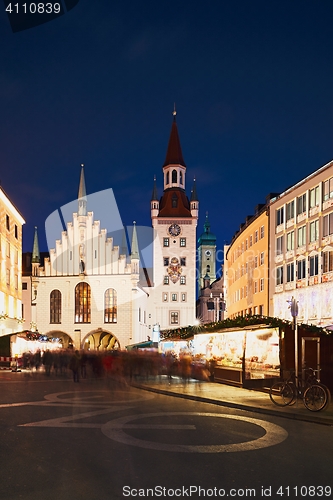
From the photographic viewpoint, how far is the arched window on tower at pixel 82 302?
75.1 metres

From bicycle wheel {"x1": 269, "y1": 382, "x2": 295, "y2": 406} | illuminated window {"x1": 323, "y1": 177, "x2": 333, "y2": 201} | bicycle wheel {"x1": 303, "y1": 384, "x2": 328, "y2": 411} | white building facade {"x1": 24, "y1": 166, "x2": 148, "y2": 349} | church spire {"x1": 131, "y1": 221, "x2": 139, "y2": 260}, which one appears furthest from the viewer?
church spire {"x1": 131, "y1": 221, "x2": 139, "y2": 260}

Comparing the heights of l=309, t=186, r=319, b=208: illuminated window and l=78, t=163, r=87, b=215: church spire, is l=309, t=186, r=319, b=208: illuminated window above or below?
below

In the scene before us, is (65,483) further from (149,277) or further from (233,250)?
(149,277)

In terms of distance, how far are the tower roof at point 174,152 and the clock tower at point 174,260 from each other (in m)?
5.93

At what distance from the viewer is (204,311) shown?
414 feet

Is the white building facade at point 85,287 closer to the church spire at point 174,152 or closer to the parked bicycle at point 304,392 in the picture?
the church spire at point 174,152

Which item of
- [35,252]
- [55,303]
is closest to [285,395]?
[55,303]

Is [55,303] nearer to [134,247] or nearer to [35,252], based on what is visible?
[35,252]

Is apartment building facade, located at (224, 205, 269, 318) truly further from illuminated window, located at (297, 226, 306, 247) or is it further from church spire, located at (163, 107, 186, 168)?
church spire, located at (163, 107, 186, 168)

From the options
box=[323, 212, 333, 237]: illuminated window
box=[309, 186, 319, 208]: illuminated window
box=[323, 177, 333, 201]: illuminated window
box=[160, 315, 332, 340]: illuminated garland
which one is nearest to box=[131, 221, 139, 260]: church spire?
box=[309, 186, 319, 208]: illuminated window

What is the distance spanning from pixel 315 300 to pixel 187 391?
18.8m

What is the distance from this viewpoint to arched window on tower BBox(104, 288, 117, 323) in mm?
74500

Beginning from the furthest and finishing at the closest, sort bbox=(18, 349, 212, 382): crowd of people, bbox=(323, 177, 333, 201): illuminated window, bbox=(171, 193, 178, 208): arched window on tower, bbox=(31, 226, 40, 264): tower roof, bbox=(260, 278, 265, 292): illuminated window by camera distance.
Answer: bbox=(171, 193, 178, 208): arched window on tower
bbox=(31, 226, 40, 264): tower roof
bbox=(260, 278, 265, 292): illuminated window
bbox=(323, 177, 333, 201): illuminated window
bbox=(18, 349, 212, 382): crowd of people

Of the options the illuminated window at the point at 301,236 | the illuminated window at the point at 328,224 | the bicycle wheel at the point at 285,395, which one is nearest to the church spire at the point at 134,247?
the illuminated window at the point at 301,236
